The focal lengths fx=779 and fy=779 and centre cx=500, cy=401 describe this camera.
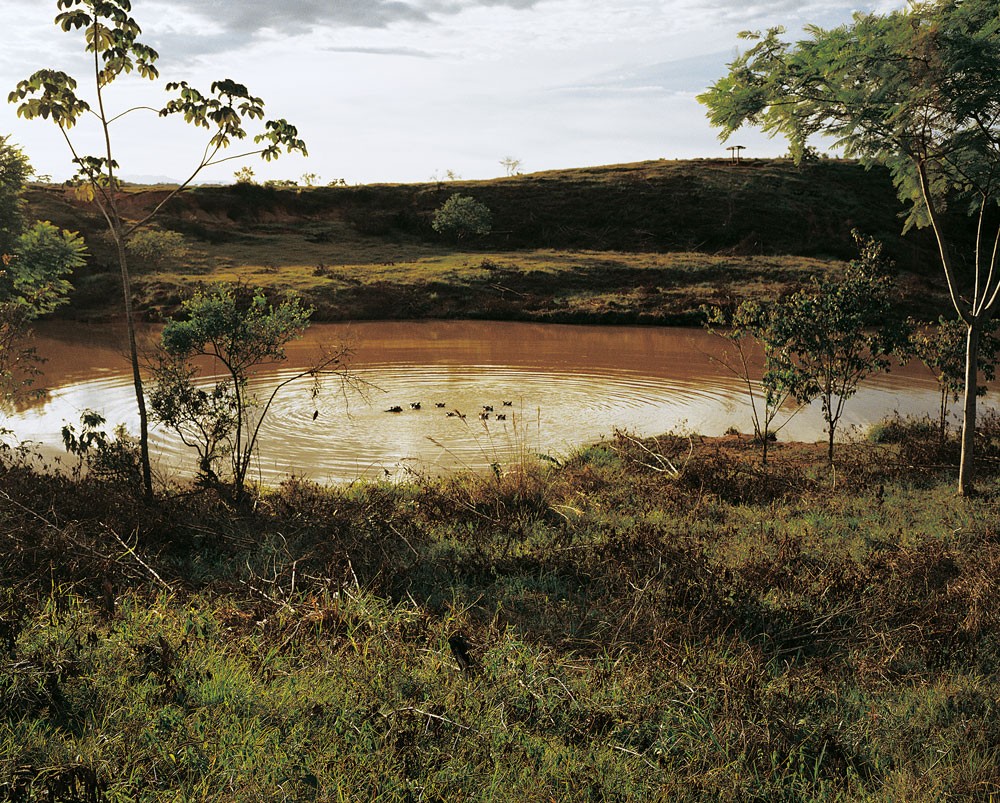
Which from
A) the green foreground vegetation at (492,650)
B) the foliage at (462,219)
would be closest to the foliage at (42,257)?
the green foreground vegetation at (492,650)

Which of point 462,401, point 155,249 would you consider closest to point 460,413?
point 462,401

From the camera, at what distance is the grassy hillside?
36719 millimetres

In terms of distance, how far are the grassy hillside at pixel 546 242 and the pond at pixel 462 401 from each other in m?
7.97

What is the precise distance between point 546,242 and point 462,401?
45180 mm

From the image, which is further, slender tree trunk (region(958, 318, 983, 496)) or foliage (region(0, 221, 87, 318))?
foliage (region(0, 221, 87, 318))

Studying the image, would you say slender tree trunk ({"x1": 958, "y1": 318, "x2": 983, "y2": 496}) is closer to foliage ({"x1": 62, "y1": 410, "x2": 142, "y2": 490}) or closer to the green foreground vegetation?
the green foreground vegetation

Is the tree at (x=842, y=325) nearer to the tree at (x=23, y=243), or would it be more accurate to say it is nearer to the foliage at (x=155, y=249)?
the tree at (x=23, y=243)

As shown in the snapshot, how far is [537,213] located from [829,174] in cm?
2837

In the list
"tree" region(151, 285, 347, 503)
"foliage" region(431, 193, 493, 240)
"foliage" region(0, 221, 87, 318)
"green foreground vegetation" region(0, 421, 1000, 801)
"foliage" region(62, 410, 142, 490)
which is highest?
"foliage" region(431, 193, 493, 240)

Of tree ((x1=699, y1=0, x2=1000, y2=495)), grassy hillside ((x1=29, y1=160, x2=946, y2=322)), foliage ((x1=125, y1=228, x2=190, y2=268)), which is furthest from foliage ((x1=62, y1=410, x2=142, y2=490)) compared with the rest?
foliage ((x1=125, y1=228, x2=190, y2=268))

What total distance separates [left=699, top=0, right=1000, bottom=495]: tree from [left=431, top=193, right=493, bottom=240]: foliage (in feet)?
164

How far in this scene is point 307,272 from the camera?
43.3 meters

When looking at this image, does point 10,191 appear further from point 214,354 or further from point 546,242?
point 546,242

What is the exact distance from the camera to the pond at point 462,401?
13.1 m
